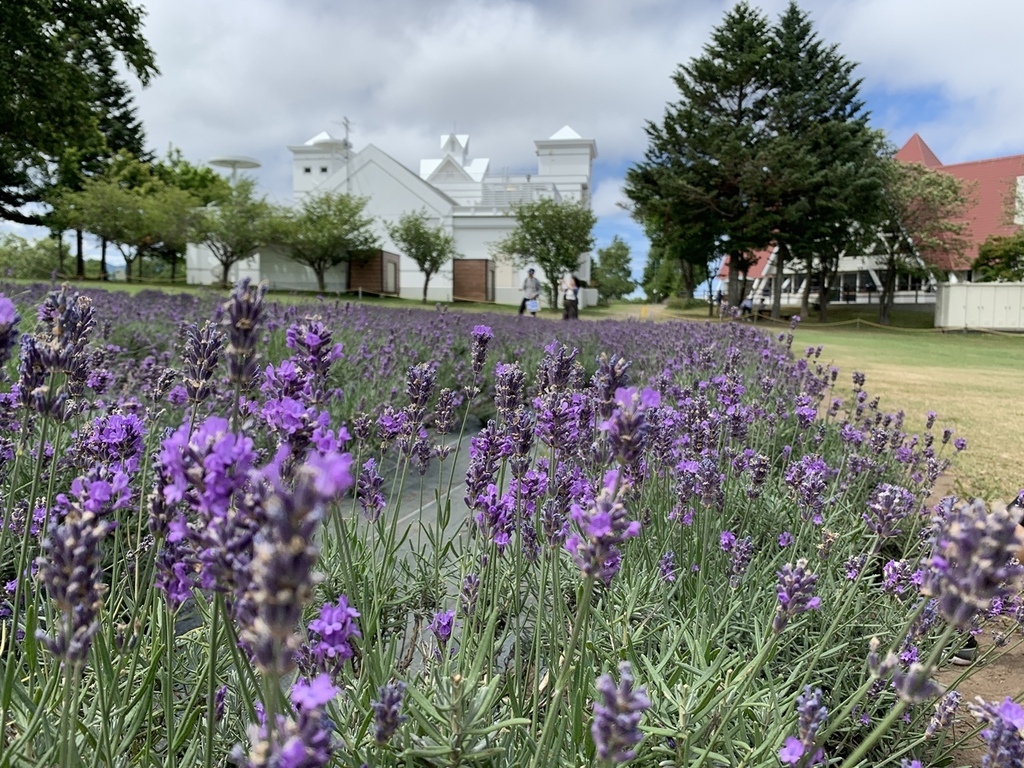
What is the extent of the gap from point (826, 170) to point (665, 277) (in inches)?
1803

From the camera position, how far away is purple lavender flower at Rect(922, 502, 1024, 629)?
0.84 m

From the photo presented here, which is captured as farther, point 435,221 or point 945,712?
point 435,221

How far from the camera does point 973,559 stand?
868mm

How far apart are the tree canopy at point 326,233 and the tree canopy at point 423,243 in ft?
4.97

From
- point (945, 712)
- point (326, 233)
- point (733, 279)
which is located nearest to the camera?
point (945, 712)

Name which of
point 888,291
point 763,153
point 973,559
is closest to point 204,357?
point 973,559

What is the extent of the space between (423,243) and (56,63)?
19.9 metres

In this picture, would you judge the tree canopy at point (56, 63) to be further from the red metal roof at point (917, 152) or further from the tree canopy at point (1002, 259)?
the red metal roof at point (917, 152)

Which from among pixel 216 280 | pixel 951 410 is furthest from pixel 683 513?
pixel 216 280

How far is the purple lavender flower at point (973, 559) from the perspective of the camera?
84 centimetres

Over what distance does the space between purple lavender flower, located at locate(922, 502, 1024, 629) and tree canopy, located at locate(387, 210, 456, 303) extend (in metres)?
34.6

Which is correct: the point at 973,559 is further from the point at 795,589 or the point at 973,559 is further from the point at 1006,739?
the point at 795,589

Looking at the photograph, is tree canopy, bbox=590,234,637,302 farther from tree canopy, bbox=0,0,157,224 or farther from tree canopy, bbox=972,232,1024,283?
tree canopy, bbox=0,0,157,224

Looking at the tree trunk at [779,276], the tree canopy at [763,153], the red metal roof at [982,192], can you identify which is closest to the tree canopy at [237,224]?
the tree canopy at [763,153]
